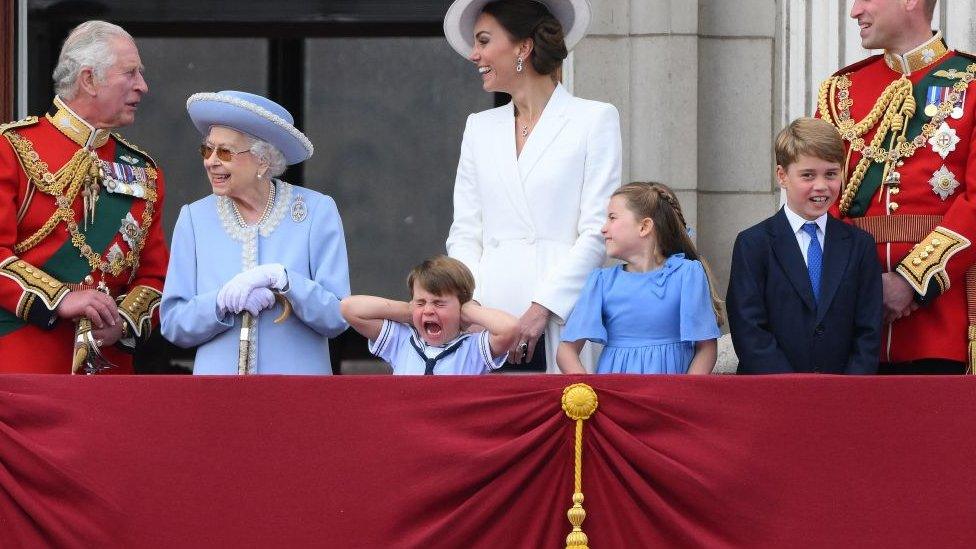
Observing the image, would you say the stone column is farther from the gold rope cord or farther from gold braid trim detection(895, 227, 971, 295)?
the gold rope cord

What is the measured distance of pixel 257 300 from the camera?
489cm

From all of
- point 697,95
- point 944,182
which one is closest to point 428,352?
point 944,182

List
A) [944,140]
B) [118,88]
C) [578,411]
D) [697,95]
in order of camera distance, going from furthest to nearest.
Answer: [697,95] → [118,88] → [944,140] → [578,411]

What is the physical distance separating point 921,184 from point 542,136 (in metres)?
1.09

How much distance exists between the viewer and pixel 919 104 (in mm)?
5148

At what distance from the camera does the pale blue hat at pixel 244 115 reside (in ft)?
16.6

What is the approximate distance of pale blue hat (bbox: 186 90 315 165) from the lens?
5.07 m

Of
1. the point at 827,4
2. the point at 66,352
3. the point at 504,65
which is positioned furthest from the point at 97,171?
the point at 827,4

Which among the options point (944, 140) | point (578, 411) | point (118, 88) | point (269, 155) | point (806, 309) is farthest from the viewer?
point (118, 88)

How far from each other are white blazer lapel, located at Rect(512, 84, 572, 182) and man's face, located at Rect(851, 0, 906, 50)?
0.90m

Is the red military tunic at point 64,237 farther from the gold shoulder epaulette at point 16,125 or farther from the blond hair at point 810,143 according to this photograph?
the blond hair at point 810,143

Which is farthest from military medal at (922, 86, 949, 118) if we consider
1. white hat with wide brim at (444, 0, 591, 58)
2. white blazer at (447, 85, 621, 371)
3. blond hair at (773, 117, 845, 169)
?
white hat with wide brim at (444, 0, 591, 58)

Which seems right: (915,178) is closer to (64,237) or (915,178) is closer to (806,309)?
(806,309)

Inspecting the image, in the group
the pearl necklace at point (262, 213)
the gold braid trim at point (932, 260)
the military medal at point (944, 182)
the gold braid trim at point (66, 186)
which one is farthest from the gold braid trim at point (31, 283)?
the military medal at point (944, 182)
